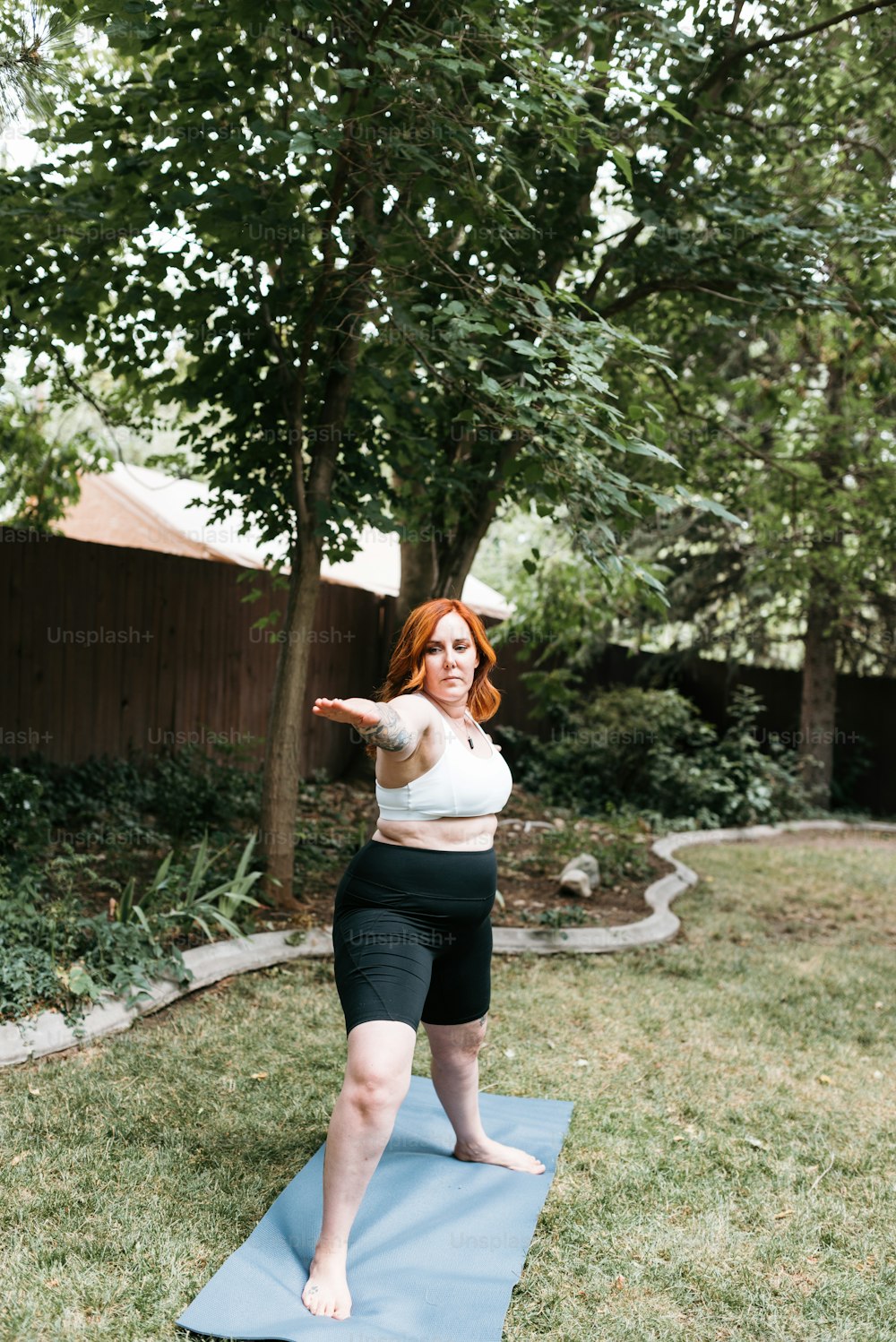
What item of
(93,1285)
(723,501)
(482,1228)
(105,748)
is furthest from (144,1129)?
(723,501)

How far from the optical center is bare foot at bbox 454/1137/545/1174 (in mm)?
3410

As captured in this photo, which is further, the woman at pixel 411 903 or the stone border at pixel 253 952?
the stone border at pixel 253 952

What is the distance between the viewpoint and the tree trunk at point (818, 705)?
1284 centimetres

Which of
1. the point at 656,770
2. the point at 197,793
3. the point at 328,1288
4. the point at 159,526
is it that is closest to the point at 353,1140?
the point at 328,1288

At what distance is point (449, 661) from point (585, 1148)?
1.84 meters

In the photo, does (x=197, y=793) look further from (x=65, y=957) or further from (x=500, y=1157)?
(x=500, y=1157)

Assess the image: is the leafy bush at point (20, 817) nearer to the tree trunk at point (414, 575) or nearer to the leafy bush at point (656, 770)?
the tree trunk at point (414, 575)

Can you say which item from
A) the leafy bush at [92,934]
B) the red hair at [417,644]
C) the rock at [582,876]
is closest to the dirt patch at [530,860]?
the rock at [582,876]

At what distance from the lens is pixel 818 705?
509 inches

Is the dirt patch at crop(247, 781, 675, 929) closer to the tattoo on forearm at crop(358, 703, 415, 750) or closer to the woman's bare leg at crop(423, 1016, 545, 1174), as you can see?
the woman's bare leg at crop(423, 1016, 545, 1174)

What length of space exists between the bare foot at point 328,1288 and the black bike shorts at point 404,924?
22.7 inches

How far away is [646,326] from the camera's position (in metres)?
8.01

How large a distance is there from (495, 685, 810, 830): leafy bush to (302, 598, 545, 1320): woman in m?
8.05

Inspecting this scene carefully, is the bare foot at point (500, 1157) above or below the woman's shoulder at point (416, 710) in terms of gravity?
below
